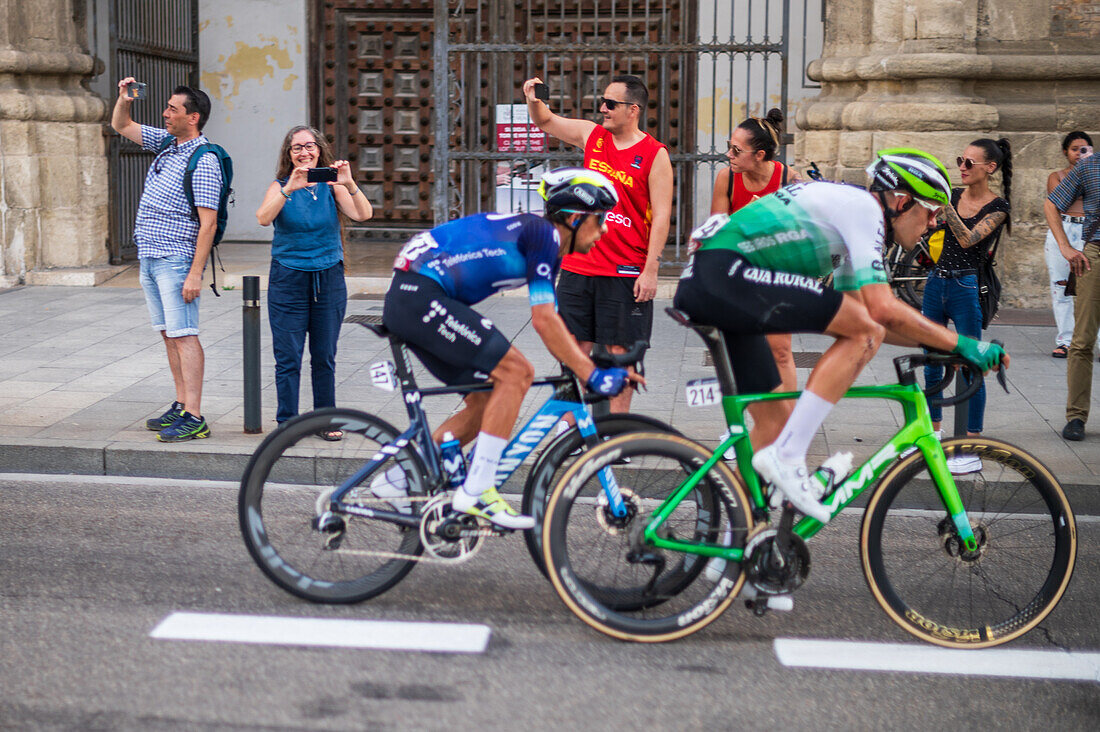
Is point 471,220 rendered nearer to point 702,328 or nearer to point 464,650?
point 702,328

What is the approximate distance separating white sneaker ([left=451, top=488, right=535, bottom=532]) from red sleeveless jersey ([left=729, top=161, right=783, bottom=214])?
2.78m

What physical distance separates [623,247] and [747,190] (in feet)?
2.72

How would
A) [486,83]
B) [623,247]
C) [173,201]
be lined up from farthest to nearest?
1. [486,83]
2. [173,201]
3. [623,247]

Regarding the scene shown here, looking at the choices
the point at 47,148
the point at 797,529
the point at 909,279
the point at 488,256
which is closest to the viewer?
the point at 797,529

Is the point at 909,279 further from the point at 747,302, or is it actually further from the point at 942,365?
the point at 747,302

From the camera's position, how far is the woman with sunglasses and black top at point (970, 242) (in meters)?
6.89

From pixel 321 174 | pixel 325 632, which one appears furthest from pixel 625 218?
pixel 325 632

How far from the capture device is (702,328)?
4.59 meters

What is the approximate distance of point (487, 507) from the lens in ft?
15.3

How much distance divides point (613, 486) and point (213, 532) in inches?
81.8

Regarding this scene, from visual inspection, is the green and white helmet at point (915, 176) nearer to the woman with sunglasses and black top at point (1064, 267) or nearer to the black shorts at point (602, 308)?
the black shorts at point (602, 308)

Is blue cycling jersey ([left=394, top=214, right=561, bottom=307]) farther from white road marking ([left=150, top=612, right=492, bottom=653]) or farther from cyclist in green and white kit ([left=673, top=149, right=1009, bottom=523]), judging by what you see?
white road marking ([left=150, top=612, right=492, bottom=653])

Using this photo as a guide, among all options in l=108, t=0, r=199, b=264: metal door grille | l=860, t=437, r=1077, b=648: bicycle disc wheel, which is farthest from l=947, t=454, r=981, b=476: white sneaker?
l=108, t=0, r=199, b=264: metal door grille

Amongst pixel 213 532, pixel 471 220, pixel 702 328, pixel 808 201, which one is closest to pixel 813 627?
pixel 702 328
